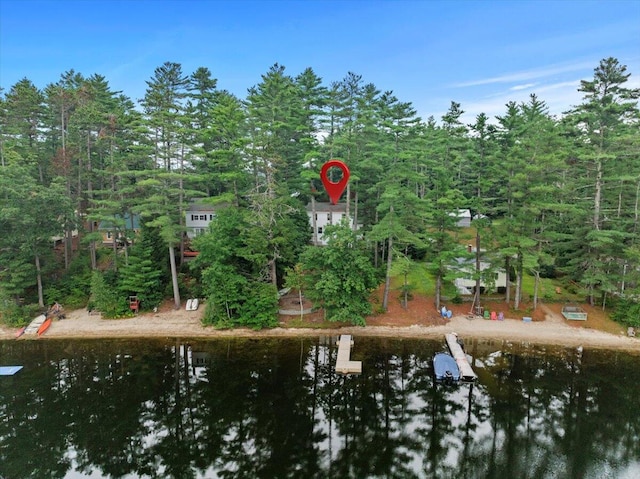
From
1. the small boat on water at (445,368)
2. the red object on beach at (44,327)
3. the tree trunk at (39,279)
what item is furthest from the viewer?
the tree trunk at (39,279)

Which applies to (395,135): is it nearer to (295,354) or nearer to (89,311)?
(295,354)

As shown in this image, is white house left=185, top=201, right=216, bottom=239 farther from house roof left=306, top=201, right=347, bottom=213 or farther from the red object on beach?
the red object on beach

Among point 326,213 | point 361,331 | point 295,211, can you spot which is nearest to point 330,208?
point 326,213

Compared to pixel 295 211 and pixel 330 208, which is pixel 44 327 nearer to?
pixel 295 211

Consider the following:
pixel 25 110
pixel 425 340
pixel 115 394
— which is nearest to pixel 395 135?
pixel 425 340

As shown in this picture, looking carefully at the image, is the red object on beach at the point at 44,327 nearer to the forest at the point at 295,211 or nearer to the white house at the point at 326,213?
the forest at the point at 295,211

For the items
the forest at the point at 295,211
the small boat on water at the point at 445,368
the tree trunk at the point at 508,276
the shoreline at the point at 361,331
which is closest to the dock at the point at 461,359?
the small boat on water at the point at 445,368

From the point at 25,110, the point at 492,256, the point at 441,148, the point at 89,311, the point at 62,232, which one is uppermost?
the point at 25,110
